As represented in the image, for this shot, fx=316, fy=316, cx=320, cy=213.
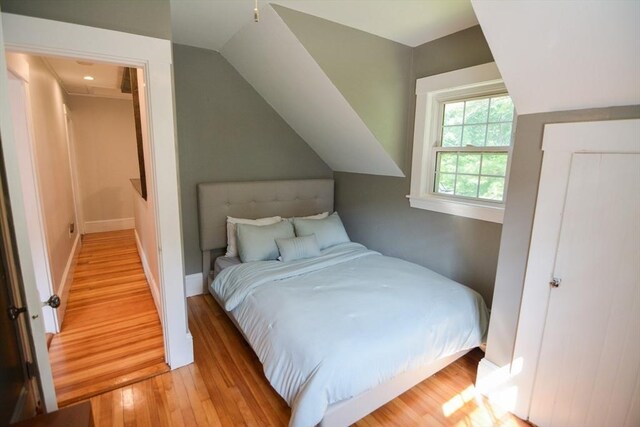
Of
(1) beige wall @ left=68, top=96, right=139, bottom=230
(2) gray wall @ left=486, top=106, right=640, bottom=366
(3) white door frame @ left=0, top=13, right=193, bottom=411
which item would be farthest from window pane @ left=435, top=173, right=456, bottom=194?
(1) beige wall @ left=68, top=96, right=139, bottom=230

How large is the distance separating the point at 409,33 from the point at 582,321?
2.29m

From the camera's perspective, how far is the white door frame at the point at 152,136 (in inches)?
46.5

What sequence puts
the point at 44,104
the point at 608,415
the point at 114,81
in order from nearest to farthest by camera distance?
the point at 608,415, the point at 44,104, the point at 114,81

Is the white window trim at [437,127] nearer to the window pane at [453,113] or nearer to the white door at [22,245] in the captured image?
the window pane at [453,113]

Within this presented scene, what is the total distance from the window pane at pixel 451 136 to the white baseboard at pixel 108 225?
17.2 feet

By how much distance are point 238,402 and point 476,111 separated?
2.73 meters

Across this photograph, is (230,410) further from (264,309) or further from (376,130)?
(376,130)

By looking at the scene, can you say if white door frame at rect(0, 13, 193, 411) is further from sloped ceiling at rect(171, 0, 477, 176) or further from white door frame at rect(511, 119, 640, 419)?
white door frame at rect(511, 119, 640, 419)

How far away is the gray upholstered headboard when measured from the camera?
3.16m

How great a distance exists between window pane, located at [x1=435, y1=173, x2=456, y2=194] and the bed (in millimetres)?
746

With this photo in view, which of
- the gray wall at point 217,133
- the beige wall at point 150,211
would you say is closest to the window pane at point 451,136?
the gray wall at point 217,133

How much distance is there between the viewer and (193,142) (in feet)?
10.2

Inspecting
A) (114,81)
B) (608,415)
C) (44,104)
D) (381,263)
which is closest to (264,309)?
(381,263)

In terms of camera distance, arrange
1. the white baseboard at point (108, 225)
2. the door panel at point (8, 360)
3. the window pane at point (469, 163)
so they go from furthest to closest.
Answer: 1. the white baseboard at point (108, 225)
2. the window pane at point (469, 163)
3. the door panel at point (8, 360)
